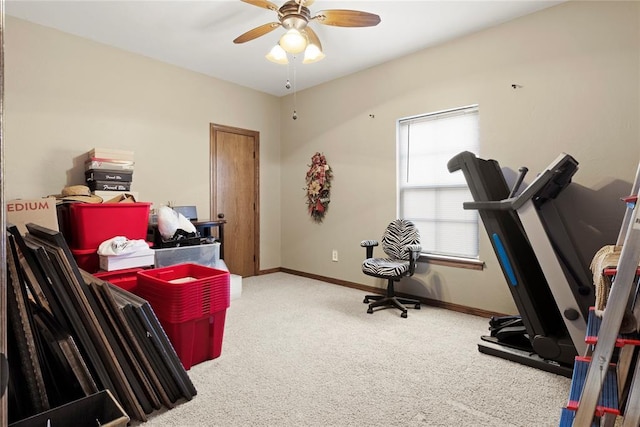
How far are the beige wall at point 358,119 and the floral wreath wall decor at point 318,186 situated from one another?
0.37 ft

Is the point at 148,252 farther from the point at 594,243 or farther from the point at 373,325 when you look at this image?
the point at 594,243

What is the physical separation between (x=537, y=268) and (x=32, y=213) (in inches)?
148

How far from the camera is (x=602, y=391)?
1.25 metres

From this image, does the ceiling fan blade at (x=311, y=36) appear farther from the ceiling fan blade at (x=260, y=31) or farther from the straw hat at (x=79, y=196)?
the straw hat at (x=79, y=196)

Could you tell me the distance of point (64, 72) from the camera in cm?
319

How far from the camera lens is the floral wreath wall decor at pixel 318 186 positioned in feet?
14.6

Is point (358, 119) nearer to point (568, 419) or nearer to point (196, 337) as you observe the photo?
point (196, 337)

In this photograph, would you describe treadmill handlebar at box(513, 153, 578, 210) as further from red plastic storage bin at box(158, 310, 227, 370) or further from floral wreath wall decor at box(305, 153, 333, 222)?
floral wreath wall decor at box(305, 153, 333, 222)

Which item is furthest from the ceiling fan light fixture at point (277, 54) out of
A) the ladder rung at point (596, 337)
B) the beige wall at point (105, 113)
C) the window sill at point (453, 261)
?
the ladder rung at point (596, 337)

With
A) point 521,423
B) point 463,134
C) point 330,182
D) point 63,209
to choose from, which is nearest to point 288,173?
point 330,182

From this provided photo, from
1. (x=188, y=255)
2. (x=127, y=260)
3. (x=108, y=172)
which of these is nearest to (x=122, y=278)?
(x=127, y=260)

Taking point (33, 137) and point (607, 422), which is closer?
point (607, 422)

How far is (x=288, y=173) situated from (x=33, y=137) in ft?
9.60

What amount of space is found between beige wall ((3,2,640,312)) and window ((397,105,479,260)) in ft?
0.45
